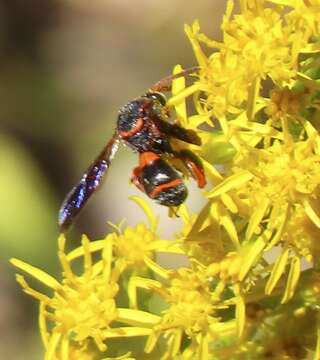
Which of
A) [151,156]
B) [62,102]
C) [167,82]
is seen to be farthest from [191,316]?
[62,102]

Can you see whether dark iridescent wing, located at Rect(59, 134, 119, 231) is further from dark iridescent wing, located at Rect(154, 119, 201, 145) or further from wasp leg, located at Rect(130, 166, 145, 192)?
dark iridescent wing, located at Rect(154, 119, 201, 145)

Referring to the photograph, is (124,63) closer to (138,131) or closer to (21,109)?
(21,109)

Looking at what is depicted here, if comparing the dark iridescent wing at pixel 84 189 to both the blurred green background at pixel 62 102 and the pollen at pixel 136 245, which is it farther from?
the blurred green background at pixel 62 102

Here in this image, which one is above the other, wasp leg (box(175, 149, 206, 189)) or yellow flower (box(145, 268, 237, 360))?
wasp leg (box(175, 149, 206, 189))

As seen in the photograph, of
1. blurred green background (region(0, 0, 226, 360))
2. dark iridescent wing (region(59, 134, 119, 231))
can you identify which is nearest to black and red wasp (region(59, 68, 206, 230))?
dark iridescent wing (region(59, 134, 119, 231))


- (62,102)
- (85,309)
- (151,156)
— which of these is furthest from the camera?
(62,102)

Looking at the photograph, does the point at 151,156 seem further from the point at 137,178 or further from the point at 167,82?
the point at 167,82

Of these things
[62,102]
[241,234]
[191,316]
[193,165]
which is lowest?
[191,316]

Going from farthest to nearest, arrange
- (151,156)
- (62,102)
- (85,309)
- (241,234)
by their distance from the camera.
→ (62,102), (85,309), (151,156), (241,234)
